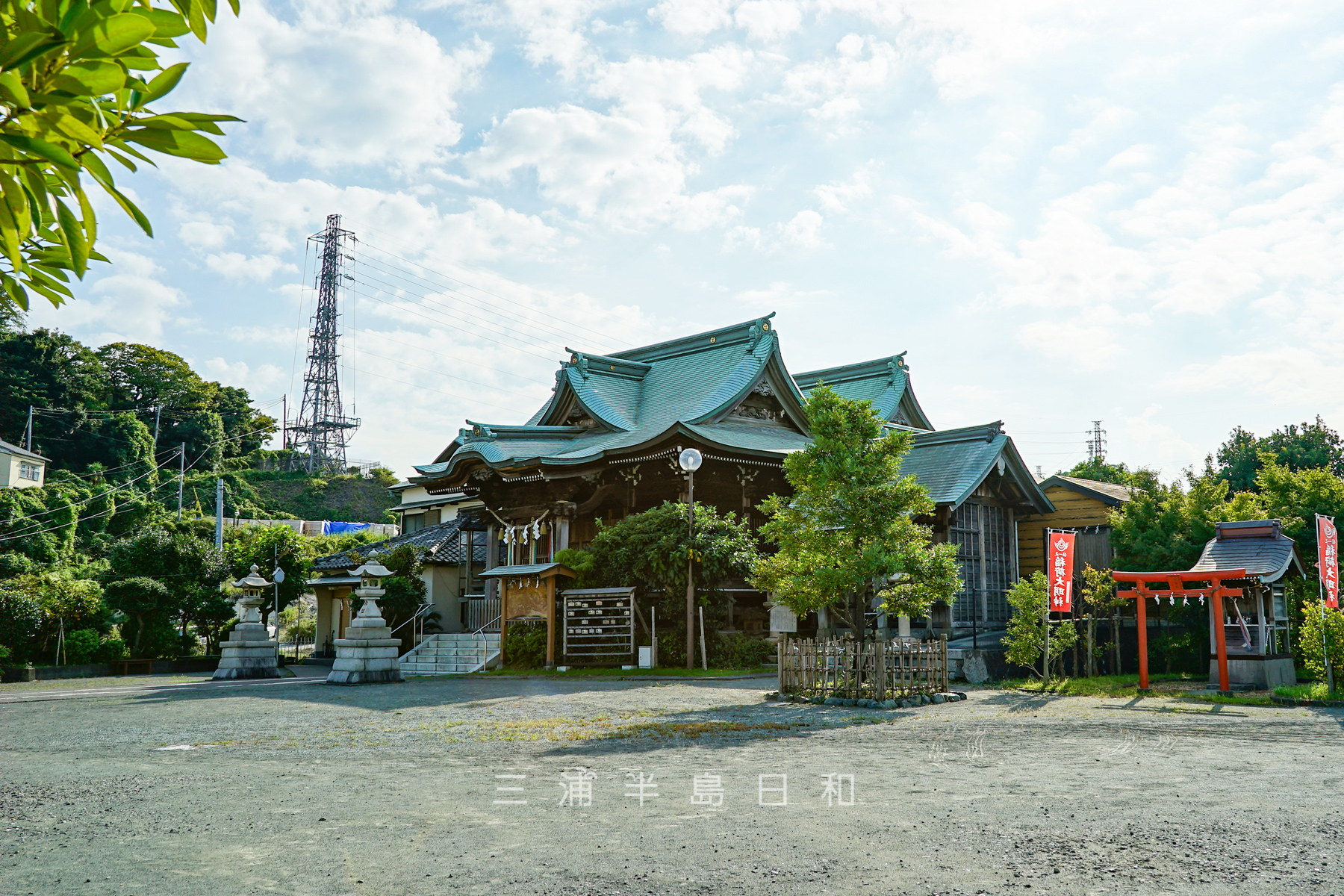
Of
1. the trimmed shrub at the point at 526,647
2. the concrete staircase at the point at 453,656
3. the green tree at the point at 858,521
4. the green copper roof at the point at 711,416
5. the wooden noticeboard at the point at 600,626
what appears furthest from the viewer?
the green copper roof at the point at 711,416

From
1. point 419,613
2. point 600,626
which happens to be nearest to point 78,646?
point 419,613

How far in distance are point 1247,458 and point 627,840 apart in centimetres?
3477

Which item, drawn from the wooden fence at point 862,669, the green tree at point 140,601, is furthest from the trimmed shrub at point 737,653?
the green tree at point 140,601

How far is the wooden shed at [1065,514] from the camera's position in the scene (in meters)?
28.0

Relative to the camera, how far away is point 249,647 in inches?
A: 932

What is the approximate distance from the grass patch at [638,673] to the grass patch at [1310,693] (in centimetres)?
996

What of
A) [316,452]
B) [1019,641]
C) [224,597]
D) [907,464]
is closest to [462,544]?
[224,597]

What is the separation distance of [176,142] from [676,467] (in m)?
25.2

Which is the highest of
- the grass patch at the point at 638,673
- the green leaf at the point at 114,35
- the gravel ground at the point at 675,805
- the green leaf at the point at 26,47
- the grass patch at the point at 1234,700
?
the green leaf at the point at 114,35

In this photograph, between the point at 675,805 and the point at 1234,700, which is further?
the point at 1234,700

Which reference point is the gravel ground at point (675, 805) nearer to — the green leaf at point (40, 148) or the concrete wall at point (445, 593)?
the green leaf at point (40, 148)

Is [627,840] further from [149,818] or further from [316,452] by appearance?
[316,452]

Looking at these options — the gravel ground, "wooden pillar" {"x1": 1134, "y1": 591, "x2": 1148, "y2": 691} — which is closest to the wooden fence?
the gravel ground

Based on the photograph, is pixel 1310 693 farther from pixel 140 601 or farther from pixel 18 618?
pixel 18 618
